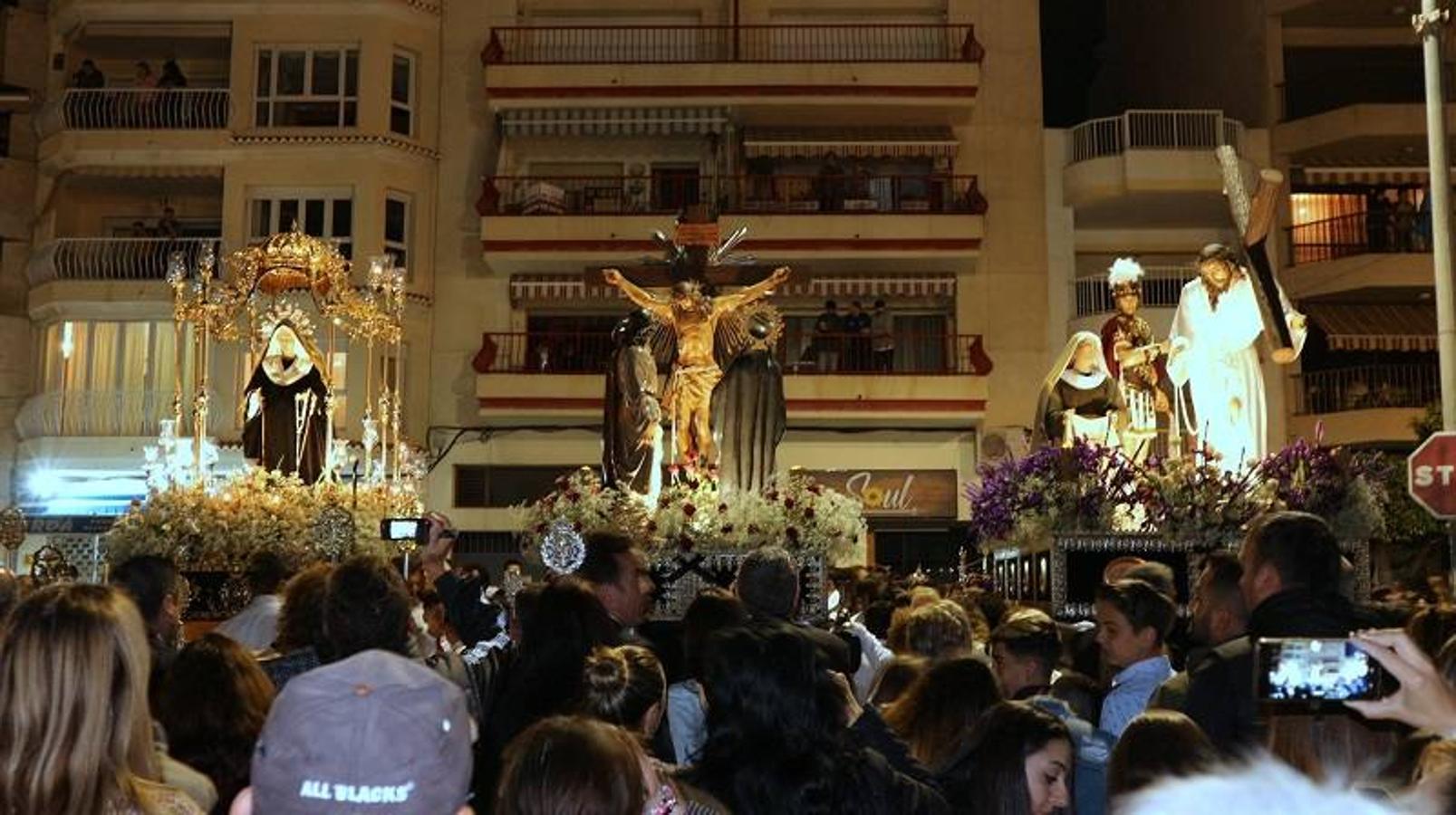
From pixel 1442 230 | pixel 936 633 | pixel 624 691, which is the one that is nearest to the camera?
pixel 624 691

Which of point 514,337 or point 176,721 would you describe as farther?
point 514,337

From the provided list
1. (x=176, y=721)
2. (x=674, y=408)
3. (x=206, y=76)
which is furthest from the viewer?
(x=206, y=76)

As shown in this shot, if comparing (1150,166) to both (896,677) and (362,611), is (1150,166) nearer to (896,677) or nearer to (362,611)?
(896,677)

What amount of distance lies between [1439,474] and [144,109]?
89.7 ft

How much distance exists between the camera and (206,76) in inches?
1326

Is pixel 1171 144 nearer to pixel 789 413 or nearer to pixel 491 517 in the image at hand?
pixel 789 413

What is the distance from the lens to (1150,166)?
1214 inches

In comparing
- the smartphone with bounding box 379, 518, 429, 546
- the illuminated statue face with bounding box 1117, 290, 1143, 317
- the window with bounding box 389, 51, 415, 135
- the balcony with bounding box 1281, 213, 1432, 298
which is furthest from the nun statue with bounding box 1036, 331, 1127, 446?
the window with bounding box 389, 51, 415, 135

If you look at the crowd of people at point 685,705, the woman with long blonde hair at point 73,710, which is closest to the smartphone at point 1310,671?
the crowd of people at point 685,705

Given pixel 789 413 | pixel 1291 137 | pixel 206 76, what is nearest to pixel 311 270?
pixel 789 413

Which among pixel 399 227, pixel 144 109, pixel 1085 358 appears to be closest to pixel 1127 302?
pixel 1085 358

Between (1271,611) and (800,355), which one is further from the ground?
(800,355)

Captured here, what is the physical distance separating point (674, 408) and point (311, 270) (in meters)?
7.06

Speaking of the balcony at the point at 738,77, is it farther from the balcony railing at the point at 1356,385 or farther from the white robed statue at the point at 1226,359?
the white robed statue at the point at 1226,359
